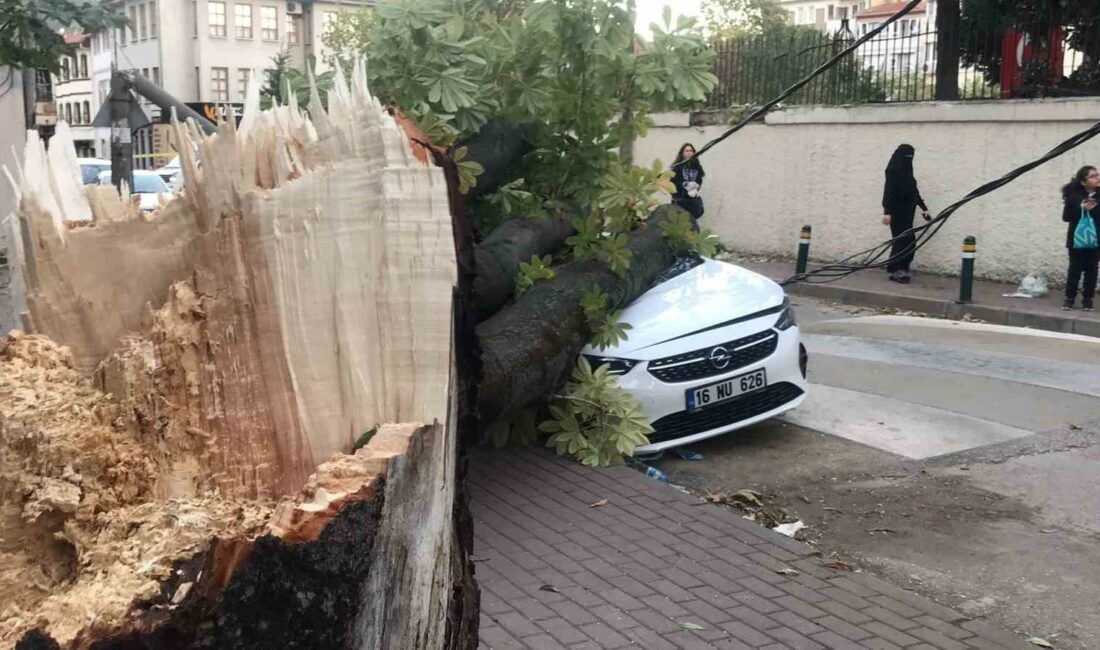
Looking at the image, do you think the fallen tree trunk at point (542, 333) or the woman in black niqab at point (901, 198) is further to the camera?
the woman in black niqab at point (901, 198)

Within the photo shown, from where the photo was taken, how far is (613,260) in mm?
6742

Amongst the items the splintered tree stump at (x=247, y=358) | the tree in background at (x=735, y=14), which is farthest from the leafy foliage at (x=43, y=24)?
the tree in background at (x=735, y=14)

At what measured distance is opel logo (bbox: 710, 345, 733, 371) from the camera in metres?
6.73

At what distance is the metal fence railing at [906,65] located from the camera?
1422 centimetres

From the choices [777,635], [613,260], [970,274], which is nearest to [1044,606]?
[777,635]

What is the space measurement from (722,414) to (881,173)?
10.5 meters

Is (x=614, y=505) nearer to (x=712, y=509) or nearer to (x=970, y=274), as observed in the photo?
(x=712, y=509)

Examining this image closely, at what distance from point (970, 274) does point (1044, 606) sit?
904 cm

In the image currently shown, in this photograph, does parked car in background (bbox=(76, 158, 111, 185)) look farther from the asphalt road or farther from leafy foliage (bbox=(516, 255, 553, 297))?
the asphalt road

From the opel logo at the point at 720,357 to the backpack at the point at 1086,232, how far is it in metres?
7.32

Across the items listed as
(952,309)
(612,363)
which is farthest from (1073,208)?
(612,363)

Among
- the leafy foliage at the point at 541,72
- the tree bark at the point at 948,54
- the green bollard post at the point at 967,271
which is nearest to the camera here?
the leafy foliage at the point at 541,72

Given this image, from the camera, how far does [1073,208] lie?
40.4ft

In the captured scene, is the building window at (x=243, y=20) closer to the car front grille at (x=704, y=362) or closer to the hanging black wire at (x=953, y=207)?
the hanging black wire at (x=953, y=207)
